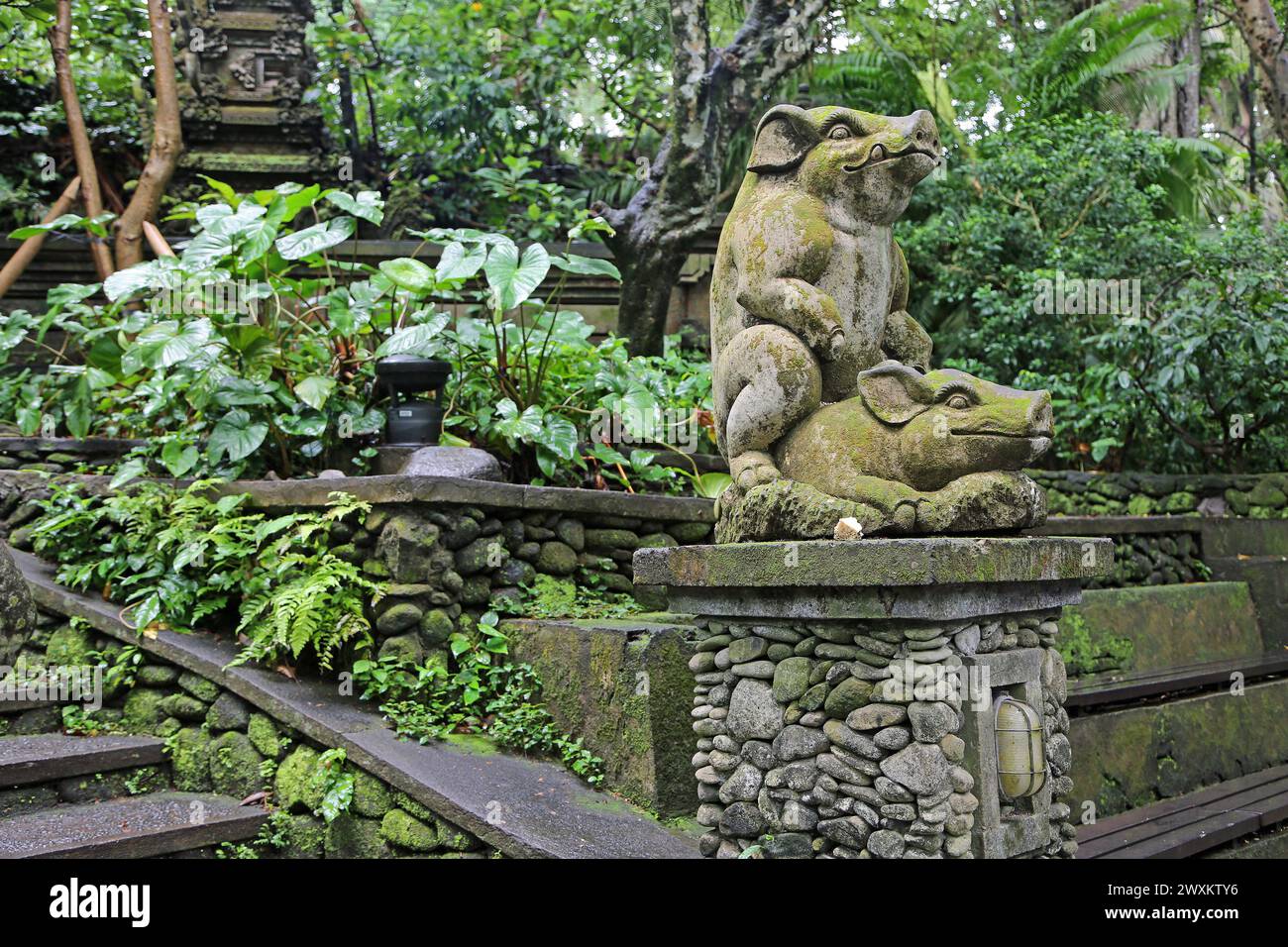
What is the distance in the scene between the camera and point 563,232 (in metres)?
10.4

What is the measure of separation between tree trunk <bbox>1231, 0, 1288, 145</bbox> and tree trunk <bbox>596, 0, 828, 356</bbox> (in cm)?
300

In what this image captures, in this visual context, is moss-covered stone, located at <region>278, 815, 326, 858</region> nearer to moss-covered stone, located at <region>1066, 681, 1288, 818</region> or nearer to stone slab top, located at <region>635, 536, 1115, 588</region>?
stone slab top, located at <region>635, 536, 1115, 588</region>

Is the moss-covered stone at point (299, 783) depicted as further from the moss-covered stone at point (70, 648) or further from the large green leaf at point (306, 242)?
the large green leaf at point (306, 242)

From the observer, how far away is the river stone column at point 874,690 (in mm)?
3244

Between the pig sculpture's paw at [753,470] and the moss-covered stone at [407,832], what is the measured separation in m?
1.61

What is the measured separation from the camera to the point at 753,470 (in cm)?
372

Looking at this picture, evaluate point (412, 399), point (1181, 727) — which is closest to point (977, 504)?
point (1181, 727)

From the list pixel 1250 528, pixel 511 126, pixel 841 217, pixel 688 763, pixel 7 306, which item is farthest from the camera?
pixel 511 126

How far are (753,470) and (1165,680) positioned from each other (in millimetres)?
2953

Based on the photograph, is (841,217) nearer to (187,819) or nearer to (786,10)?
(187,819)

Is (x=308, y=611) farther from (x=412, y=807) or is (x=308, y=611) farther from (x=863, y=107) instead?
(x=863, y=107)

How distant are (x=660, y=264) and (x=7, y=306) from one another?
5.17 m

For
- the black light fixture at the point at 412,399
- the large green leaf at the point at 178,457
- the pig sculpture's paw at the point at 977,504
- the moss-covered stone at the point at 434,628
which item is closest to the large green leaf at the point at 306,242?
the black light fixture at the point at 412,399
